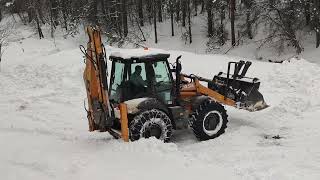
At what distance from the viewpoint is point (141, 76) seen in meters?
9.55

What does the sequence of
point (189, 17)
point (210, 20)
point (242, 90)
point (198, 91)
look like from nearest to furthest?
point (198, 91)
point (242, 90)
point (189, 17)
point (210, 20)

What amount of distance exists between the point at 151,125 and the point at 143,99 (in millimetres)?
529

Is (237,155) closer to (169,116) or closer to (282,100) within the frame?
(169,116)

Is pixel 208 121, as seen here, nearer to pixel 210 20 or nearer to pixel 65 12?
pixel 210 20

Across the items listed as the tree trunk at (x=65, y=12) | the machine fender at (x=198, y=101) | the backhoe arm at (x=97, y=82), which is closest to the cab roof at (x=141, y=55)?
the backhoe arm at (x=97, y=82)

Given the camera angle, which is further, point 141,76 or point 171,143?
point 141,76

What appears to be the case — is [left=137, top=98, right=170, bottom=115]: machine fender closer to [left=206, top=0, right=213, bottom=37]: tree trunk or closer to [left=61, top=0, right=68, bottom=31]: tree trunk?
[left=206, top=0, right=213, bottom=37]: tree trunk

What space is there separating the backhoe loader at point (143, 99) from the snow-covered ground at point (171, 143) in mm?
364

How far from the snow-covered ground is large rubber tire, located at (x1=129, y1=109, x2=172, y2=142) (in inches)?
12.9

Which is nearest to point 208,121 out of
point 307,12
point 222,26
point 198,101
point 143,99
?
point 198,101

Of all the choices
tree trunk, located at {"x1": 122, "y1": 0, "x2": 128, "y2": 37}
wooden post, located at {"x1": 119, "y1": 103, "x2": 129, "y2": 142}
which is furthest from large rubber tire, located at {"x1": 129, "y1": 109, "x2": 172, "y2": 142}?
tree trunk, located at {"x1": 122, "y1": 0, "x2": 128, "y2": 37}

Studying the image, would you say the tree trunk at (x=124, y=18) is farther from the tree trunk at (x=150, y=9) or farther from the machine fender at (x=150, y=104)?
the machine fender at (x=150, y=104)

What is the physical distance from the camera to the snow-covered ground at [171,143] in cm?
778

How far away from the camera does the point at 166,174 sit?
759 centimetres
